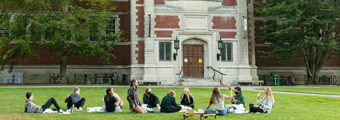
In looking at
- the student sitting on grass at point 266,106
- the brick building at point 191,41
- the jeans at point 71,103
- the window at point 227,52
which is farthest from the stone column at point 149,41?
the student sitting on grass at point 266,106

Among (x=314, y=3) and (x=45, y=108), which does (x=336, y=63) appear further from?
(x=45, y=108)

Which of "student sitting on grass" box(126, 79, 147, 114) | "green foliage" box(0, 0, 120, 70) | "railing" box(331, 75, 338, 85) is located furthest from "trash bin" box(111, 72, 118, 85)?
"student sitting on grass" box(126, 79, 147, 114)

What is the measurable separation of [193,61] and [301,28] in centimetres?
1054

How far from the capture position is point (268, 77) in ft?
118

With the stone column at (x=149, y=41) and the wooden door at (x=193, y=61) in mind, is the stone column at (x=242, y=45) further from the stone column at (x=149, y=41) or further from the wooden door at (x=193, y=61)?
the stone column at (x=149, y=41)

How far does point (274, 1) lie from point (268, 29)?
2673 mm

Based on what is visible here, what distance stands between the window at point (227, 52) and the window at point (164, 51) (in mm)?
4754

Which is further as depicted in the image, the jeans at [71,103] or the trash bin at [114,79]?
the trash bin at [114,79]

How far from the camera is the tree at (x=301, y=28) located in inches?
1310

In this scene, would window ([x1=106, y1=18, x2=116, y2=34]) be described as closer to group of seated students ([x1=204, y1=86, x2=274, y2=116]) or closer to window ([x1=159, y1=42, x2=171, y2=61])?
window ([x1=159, y1=42, x2=171, y2=61])

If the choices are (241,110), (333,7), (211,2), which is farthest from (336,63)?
(241,110)

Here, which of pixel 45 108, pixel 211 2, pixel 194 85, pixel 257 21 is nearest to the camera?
pixel 45 108

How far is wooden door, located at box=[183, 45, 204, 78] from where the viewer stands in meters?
34.4

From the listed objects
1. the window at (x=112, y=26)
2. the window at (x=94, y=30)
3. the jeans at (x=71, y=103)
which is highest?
the window at (x=112, y=26)
